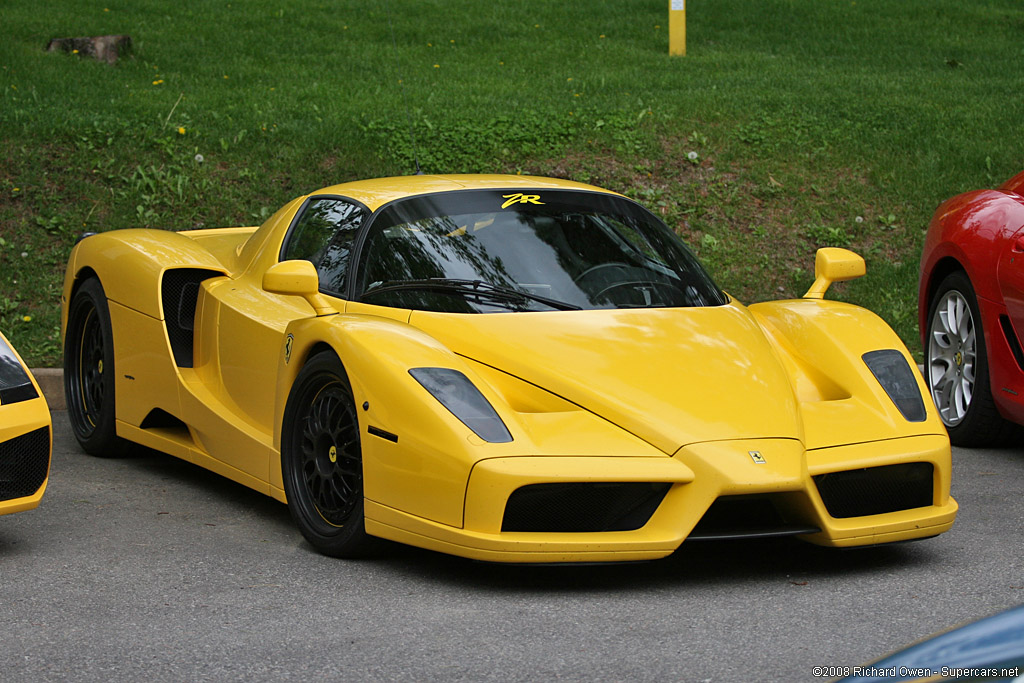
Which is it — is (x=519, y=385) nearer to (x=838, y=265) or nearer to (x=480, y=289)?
(x=480, y=289)

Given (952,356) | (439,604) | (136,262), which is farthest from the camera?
(952,356)

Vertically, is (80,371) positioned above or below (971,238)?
below

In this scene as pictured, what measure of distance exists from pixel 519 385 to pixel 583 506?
1.71 ft

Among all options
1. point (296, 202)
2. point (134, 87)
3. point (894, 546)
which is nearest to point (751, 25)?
point (134, 87)

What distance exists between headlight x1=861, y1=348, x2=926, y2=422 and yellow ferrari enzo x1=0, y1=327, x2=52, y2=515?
288 cm

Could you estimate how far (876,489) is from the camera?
13.6ft

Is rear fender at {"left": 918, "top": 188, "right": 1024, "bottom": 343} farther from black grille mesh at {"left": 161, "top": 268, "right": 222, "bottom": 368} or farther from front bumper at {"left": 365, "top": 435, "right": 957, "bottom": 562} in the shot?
black grille mesh at {"left": 161, "top": 268, "right": 222, "bottom": 368}

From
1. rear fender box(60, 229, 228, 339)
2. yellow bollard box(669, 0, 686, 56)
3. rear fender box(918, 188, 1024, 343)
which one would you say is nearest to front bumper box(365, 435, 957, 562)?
rear fender box(60, 229, 228, 339)

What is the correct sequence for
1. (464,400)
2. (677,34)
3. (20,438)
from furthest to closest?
(677,34) < (20,438) < (464,400)

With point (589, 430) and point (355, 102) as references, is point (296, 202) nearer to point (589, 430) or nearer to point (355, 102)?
point (589, 430)

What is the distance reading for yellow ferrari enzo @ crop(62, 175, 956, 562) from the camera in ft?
12.6

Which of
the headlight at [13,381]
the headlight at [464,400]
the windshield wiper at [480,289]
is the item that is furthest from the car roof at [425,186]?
the headlight at [13,381]

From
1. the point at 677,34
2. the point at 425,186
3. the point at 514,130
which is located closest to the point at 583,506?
the point at 425,186

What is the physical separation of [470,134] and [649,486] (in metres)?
7.52
